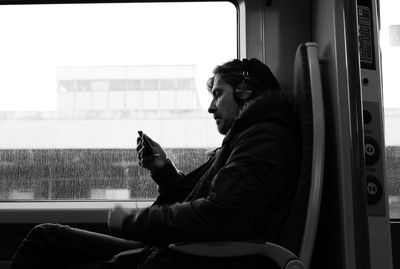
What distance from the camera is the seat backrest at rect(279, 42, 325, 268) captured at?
5.06ft

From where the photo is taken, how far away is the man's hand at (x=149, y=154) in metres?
2.18

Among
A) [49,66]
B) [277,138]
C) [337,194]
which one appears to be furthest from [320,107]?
[49,66]

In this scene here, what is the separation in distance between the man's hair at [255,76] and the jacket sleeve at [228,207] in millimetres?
369

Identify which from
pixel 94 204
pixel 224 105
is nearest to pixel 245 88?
pixel 224 105

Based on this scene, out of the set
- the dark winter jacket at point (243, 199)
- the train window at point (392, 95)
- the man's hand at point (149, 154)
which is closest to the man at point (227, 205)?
the dark winter jacket at point (243, 199)

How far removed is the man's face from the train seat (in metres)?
0.35

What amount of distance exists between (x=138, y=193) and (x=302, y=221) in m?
1.21

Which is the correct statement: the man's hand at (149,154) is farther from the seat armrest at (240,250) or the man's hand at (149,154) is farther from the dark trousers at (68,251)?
the seat armrest at (240,250)

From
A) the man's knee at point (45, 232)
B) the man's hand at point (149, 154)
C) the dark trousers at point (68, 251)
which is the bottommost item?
the dark trousers at point (68, 251)

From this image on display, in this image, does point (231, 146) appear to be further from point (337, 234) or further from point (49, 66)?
point (49, 66)

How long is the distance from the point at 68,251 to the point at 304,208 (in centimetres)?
94

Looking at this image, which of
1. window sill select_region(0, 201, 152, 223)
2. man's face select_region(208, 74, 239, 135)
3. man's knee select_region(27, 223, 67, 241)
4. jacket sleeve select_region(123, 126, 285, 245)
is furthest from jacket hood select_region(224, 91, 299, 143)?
window sill select_region(0, 201, 152, 223)

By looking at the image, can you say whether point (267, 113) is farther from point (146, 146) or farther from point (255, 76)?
point (146, 146)

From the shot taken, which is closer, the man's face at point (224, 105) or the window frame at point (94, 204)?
the man's face at point (224, 105)
